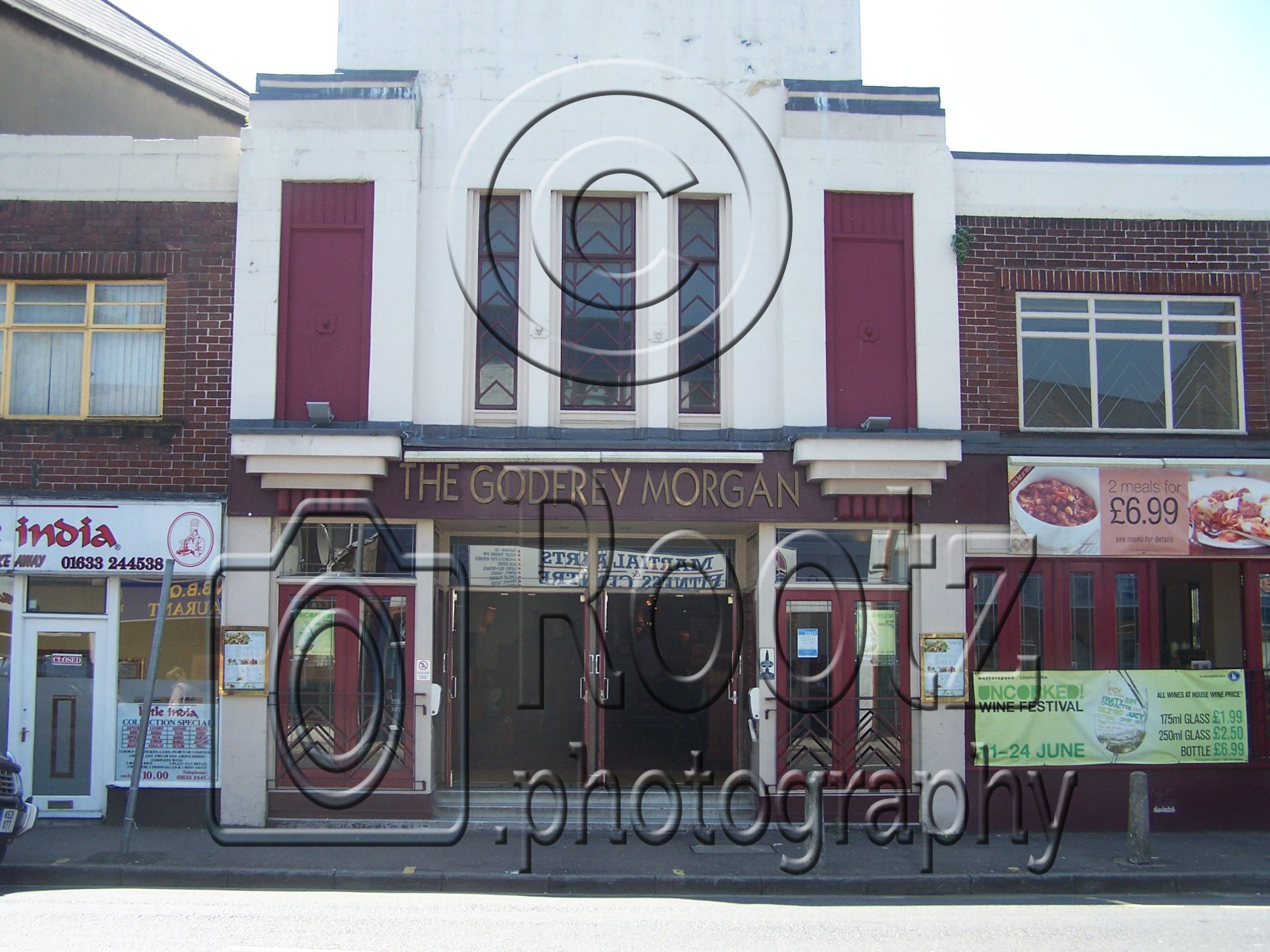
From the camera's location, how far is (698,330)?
513 inches

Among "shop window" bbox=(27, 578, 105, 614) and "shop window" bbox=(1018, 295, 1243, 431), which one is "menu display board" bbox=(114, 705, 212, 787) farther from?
"shop window" bbox=(1018, 295, 1243, 431)

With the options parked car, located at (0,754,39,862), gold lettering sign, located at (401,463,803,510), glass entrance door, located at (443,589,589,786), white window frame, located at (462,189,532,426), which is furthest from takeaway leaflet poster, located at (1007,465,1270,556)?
parked car, located at (0,754,39,862)

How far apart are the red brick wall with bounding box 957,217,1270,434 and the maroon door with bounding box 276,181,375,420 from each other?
6816 millimetres

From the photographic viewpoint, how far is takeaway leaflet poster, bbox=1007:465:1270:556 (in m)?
12.7

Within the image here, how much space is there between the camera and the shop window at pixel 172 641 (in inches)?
487

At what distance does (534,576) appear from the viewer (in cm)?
1335

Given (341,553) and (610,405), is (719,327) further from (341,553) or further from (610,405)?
(341,553)

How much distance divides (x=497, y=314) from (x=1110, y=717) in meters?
8.28

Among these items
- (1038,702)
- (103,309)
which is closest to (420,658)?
(103,309)

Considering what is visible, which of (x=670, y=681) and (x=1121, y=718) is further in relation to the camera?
(x=670, y=681)

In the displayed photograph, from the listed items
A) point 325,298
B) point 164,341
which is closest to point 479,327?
point 325,298

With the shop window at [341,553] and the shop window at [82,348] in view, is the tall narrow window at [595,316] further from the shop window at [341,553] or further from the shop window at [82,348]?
the shop window at [82,348]

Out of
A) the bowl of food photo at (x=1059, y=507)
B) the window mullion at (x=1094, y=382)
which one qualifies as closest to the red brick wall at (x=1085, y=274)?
the window mullion at (x=1094, y=382)

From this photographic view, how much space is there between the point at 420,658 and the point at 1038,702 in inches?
271
